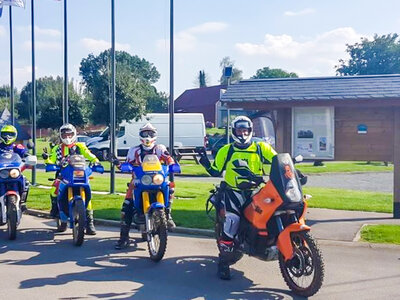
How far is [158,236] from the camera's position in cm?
710

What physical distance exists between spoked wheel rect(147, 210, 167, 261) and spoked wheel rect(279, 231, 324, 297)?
68.8 inches

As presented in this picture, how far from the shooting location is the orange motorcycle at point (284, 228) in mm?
5559

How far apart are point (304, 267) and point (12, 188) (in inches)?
204

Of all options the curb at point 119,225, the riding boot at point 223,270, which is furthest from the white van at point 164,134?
the riding boot at point 223,270

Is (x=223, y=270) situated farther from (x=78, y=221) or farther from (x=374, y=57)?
(x=374, y=57)

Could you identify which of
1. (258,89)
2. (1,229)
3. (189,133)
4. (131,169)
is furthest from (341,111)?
(189,133)

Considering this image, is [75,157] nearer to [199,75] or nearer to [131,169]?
[131,169]

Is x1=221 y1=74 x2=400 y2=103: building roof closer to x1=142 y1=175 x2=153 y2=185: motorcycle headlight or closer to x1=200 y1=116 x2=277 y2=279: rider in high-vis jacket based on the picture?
x1=142 y1=175 x2=153 y2=185: motorcycle headlight

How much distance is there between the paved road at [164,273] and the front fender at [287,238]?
18.7 inches

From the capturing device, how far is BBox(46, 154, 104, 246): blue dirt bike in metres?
7.91

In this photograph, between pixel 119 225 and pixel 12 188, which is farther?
pixel 119 225

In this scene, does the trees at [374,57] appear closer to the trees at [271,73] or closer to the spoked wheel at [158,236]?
the trees at [271,73]

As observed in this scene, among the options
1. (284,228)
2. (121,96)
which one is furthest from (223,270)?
(121,96)

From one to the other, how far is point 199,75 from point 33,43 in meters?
83.9
